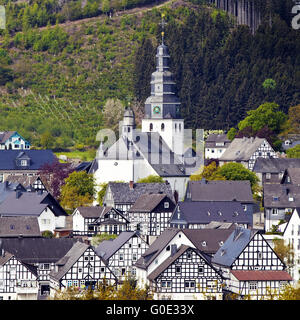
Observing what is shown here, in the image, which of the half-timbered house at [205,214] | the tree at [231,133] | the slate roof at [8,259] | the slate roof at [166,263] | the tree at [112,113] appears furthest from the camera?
the tree at [112,113]

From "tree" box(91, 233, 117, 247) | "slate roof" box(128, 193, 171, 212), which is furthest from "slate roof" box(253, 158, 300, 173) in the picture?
"tree" box(91, 233, 117, 247)

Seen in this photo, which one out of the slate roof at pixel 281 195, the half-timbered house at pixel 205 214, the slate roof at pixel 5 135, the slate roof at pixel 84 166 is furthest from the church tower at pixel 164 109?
the half-timbered house at pixel 205 214

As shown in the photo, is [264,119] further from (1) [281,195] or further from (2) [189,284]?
(2) [189,284]

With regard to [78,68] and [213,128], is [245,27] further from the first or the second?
[78,68]

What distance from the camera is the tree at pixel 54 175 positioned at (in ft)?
213

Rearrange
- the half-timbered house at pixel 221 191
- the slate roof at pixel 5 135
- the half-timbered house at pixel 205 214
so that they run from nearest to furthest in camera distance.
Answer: the half-timbered house at pixel 205 214, the half-timbered house at pixel 221 191, the slate roof at pixel 5 135

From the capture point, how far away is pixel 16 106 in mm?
100875

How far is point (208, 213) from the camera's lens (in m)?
53.4

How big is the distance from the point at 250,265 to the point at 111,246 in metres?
7.95

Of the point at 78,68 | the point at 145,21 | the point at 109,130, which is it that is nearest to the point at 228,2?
the point at 145,21

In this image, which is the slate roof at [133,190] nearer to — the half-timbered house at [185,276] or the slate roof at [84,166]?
the slate roof at [84,166]

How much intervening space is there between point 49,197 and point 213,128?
3171 cm

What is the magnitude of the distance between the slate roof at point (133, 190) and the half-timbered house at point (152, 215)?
79.0 inches

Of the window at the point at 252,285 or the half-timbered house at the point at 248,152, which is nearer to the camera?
the window at the point at 252,285
